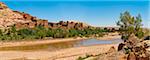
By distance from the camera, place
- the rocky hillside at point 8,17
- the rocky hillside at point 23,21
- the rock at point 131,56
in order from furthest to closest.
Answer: the rocky hillside at point 8,17
the rocky hillside at point 23,21
the rock at point 131,56

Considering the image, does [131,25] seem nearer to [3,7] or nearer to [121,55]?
[121,55]

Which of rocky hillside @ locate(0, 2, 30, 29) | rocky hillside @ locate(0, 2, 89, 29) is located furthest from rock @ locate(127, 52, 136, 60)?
rocky hillside @ locate(0, 2, 30, 29)

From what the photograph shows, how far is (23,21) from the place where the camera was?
519 ft

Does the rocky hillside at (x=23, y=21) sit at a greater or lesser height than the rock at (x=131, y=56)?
lesser

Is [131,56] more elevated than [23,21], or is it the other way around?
[131,56]

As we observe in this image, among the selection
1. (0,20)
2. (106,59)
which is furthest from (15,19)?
→ (106,59)

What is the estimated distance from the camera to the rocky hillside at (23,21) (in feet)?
484

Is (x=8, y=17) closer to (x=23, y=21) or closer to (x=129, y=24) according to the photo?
(x=23, y=21)

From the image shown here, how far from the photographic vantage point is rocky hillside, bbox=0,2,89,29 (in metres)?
148

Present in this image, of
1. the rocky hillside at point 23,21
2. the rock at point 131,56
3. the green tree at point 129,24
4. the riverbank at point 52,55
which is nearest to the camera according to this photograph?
the rock at point 131,56

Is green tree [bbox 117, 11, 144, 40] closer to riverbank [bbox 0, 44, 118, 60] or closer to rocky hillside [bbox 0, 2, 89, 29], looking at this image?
riverbank [bbox 0, 44, 118, 60]

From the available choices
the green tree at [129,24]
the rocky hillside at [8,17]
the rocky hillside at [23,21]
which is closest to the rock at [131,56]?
the green tree at [129,24]

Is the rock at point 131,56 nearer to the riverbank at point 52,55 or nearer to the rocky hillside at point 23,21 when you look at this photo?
the riverbank at point 52,55

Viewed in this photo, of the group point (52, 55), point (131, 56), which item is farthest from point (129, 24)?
point (131, 56)
